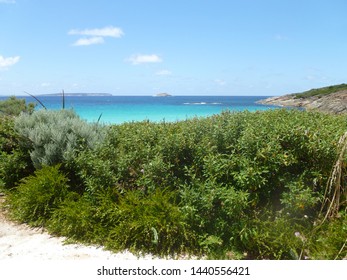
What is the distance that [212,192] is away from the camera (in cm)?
423

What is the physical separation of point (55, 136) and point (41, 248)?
2299mm

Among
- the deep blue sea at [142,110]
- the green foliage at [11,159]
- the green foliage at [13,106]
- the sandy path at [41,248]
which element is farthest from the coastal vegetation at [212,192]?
the green foliage at [13,106]

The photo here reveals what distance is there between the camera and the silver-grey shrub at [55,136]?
5.94 metres

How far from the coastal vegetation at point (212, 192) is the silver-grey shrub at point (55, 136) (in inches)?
7.8

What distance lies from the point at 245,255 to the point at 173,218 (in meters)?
1.04

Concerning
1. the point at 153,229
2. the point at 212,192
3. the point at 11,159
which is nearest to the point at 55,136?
the point at 11,159

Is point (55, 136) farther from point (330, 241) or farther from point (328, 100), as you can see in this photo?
point (328, 100)

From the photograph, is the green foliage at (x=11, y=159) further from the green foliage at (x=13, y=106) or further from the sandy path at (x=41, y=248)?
the green foliage at (x=13, y=106)

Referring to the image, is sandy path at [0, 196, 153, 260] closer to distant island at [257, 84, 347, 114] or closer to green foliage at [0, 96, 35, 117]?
green foliage at [0, 96, 35, 117]

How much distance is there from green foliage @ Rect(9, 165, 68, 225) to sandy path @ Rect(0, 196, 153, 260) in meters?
0.27

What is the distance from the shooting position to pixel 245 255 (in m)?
4.16

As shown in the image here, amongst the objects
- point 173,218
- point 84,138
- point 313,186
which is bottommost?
point 173,218

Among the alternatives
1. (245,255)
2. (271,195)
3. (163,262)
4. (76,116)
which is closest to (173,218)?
(163,262)

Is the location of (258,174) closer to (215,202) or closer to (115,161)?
(215,202)
